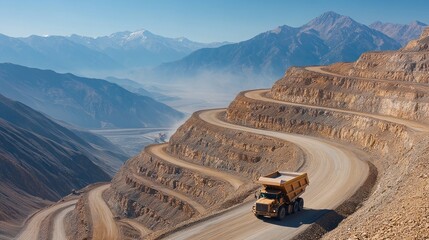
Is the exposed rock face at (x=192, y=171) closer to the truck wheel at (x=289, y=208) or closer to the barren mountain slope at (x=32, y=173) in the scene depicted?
the truck wheel at (x=289, y=208)

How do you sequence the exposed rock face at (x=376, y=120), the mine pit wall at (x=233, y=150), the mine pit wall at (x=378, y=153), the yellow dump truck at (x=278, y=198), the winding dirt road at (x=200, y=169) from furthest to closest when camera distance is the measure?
the winding dirt road at (x=200, y=169)
the mine pit wall at (x=233, y=150)
the yellow dump truck at (x=278, y=198)
the exposed rock face at (x=376, y=120)
the mine pit wall at (x=378, y=153)

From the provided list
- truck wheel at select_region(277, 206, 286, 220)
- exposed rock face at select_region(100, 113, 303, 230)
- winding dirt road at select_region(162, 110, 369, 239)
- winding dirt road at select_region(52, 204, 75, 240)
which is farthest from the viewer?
winding dirt road at select_region(52, 204, 75, 240)

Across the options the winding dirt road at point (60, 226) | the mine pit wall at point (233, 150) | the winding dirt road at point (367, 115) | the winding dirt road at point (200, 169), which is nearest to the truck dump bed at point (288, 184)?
the mine pit wall at point (233, 150)

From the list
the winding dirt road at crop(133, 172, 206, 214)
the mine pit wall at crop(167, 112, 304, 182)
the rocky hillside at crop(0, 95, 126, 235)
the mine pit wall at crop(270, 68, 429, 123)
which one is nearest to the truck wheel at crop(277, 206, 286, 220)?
the mine pit wall at crop(167, 112, 304, 182)

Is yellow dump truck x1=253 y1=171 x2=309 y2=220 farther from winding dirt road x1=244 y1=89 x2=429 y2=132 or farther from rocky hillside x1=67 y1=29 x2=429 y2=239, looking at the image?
winding dirt road x1=244 y1=89 x2=429 y2=132

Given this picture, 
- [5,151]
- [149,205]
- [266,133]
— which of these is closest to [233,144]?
[266,133]

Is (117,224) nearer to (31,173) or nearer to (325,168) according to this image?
(325,168)
